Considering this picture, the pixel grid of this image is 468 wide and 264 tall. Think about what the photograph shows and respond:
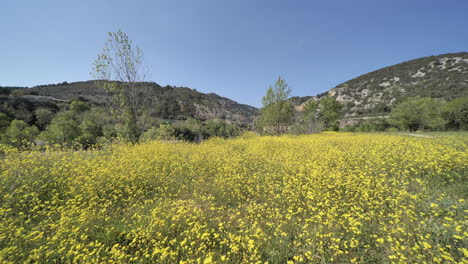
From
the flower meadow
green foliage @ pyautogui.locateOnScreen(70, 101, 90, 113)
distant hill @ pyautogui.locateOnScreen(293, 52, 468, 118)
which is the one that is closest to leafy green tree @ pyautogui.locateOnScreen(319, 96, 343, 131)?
distant hill @ pyautogui.locateOnScreen(293, 52, 468, 118)

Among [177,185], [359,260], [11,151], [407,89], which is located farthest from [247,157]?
[407,89]

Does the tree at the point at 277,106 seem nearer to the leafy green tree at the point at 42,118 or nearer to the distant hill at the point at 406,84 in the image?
the leafy green tree at the point at 42,118

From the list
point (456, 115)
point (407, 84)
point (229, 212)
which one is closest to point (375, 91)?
point (407, 84)

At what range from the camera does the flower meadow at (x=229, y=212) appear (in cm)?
238

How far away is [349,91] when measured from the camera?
62.5 metres

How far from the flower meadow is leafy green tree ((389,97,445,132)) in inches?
952

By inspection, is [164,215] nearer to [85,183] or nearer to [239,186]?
[239,186]

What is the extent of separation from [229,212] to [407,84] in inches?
2900

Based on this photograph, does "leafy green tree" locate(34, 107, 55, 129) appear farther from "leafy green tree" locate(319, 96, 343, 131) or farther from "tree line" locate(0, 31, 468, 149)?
"leafy green tree" locate(319, 96, 343, 131)

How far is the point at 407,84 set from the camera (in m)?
48.9

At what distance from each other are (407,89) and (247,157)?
218ft

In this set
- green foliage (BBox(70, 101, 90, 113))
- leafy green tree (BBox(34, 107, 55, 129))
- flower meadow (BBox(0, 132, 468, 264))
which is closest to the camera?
flower meadow (BBox(0, 132, 468, 264))

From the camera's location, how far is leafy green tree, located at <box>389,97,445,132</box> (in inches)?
805

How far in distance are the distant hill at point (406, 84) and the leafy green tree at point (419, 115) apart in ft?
66.7
